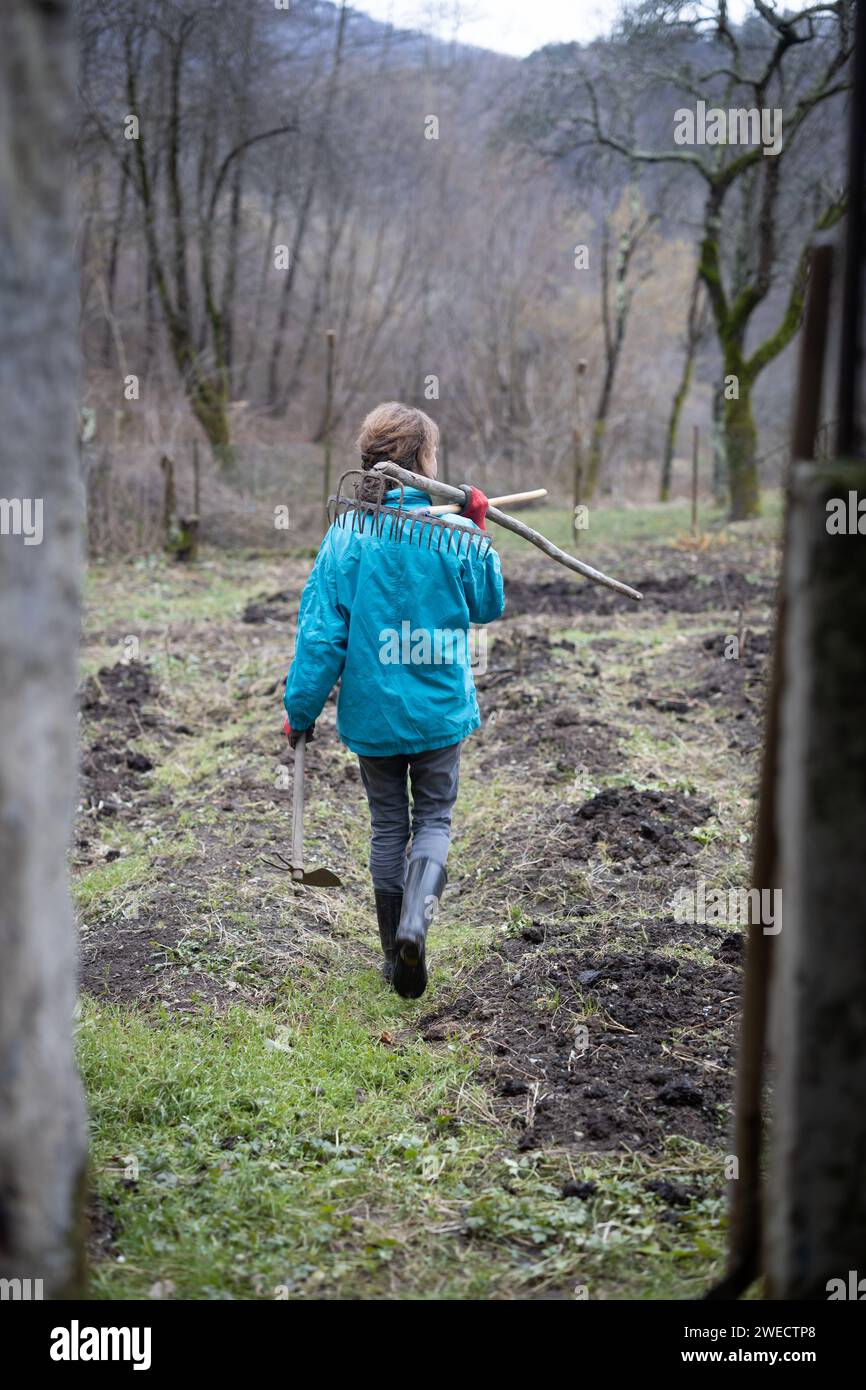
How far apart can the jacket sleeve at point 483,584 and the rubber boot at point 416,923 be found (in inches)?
37.1

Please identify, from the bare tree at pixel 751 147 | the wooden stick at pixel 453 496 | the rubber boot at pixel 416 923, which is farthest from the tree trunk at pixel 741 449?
the rubber boot at pixel 416 923

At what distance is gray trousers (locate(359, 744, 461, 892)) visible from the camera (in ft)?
14.0

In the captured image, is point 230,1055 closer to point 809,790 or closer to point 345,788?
point 809,790

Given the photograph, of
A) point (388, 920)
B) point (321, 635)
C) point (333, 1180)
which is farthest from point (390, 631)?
point (333, 1180)

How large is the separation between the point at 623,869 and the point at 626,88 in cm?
1943

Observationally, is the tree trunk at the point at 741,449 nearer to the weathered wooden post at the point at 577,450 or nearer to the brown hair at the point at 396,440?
the weathered wooden post at the point at 577,450

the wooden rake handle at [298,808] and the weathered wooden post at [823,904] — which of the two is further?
the wooden rake handle at [298,808]

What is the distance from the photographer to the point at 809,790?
1.95 metres

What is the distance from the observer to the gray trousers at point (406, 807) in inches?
168

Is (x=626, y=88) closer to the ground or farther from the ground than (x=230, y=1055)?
farther from the ground

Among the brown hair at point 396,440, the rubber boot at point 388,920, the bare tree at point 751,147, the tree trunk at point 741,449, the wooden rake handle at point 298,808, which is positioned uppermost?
the bare tree at point 751,147

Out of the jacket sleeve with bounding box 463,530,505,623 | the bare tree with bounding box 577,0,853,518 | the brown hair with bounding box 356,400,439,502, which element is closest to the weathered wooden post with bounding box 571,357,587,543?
the bare tree with bounding box 577,0,853,518
